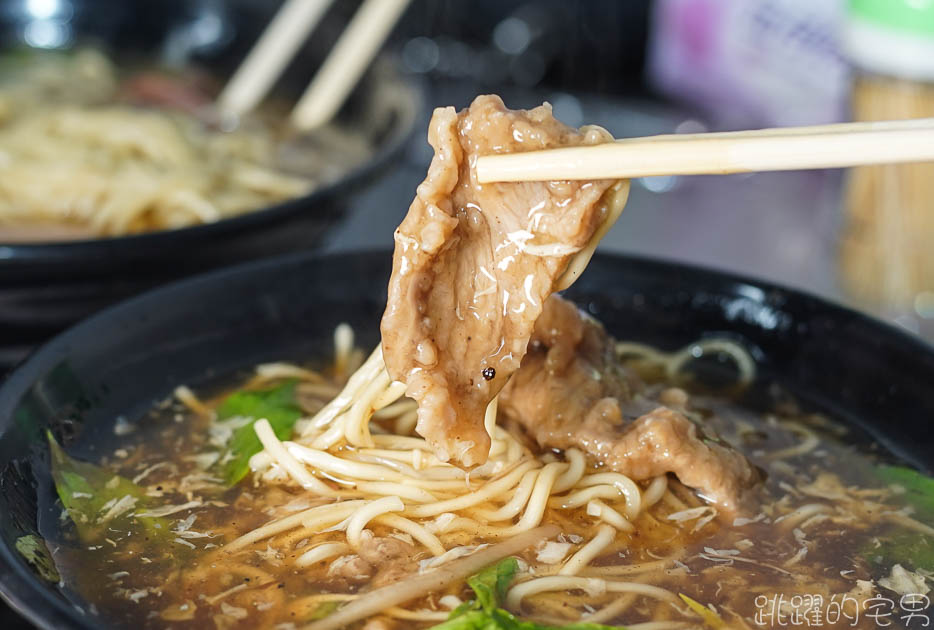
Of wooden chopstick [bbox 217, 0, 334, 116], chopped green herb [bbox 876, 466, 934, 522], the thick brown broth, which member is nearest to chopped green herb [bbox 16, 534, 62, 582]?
the thick brown broth

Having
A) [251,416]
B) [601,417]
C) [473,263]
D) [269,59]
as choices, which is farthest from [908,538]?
[269,59]

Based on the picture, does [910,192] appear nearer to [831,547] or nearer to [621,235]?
[621,235]

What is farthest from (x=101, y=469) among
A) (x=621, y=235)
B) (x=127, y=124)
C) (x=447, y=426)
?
(x=621, y=235)

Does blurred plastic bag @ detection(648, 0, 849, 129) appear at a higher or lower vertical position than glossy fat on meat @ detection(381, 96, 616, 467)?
higher

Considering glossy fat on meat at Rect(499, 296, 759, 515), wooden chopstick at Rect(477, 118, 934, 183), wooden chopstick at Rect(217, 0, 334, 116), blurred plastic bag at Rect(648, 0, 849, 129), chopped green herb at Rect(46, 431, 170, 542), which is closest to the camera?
wooden chopstick at Rect(477, 118, 934, 183)

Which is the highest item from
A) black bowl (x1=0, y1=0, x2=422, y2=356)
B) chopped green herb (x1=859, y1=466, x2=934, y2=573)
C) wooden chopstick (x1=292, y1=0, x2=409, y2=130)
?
wooden chopstick (x1=292, y1=0, x2=409, y2=130)

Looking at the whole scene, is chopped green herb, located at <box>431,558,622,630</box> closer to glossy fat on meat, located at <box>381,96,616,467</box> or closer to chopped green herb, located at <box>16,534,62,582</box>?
glossy fat on meat, located at <box>381,96,616,467</box>

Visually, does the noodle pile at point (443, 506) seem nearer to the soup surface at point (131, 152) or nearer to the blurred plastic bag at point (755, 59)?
the soup surface at point (131, 152)
